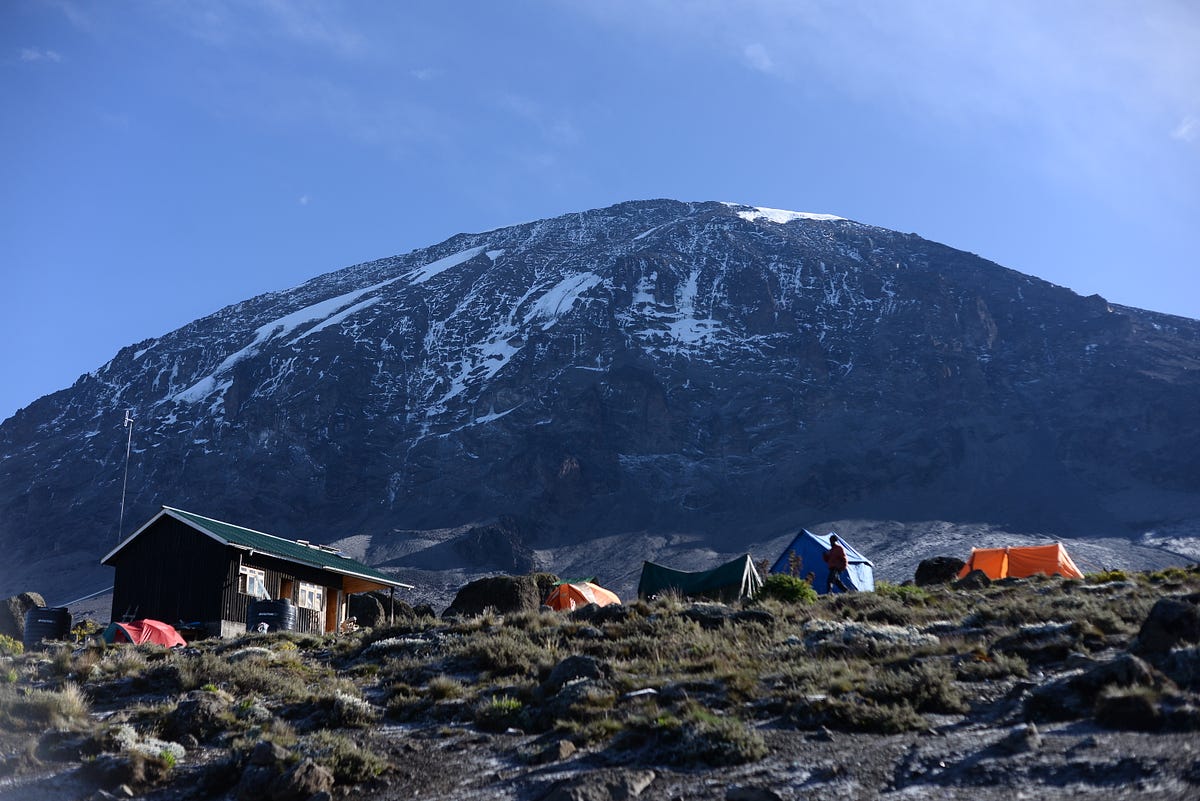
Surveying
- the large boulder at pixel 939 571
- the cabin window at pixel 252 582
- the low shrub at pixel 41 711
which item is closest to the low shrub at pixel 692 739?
the low shrub at pixel 41 711

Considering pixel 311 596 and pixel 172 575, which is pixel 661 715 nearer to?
pixel 172 575

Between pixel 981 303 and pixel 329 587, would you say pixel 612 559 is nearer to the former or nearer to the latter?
pixel 329 587

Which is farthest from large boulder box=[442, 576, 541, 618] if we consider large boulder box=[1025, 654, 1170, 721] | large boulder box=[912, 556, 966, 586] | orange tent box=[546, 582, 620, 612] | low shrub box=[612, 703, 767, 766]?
large boulder box=[1025, 654, 1170, 721]

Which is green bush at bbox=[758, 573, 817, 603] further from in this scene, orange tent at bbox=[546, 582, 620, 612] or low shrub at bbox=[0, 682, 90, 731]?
low shrub at bbox=[0, 682, 90, 731]

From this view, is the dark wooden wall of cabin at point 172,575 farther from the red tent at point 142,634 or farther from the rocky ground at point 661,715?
the rocky ground at point 661,715

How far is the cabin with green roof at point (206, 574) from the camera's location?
3353 cm

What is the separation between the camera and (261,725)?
11469 mm

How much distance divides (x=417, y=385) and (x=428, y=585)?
73147 millimetres

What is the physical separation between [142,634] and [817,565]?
20.2 m

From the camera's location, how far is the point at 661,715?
34.3ft

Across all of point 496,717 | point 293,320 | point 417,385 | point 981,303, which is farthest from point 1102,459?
point 293,320

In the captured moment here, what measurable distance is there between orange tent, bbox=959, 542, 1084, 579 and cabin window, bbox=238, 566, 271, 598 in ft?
73.7

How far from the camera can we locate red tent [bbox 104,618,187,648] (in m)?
25.4

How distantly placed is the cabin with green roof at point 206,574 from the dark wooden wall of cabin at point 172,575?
0.10 ft
